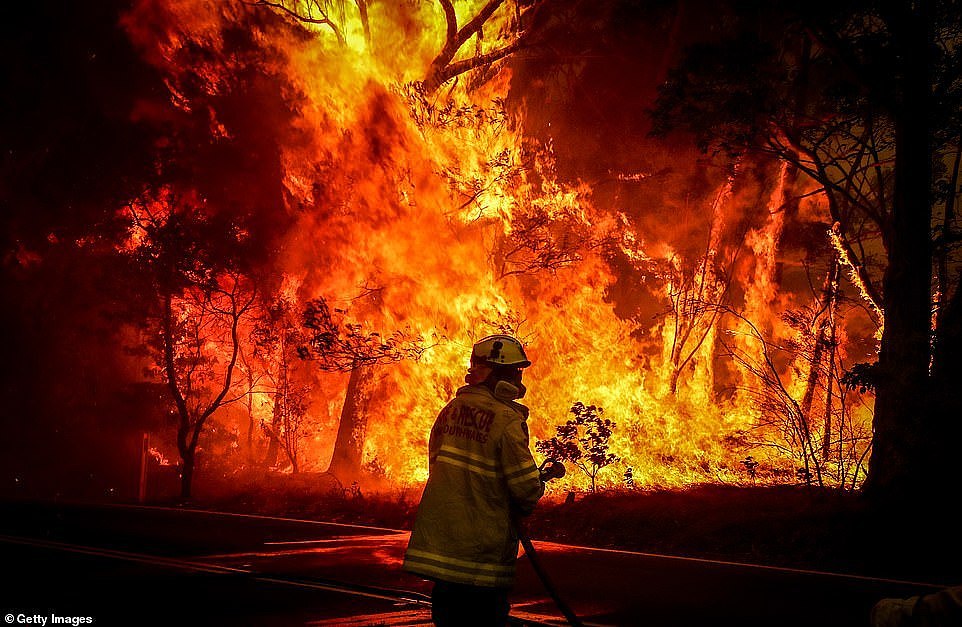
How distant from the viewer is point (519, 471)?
14.4 ft

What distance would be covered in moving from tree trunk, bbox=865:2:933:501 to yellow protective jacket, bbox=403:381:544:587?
849 centimetres

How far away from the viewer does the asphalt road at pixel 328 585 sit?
259 inches

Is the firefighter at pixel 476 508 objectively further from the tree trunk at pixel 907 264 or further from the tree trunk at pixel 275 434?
the tree trunk at pixel 275 434

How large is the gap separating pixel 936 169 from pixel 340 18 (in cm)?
1246

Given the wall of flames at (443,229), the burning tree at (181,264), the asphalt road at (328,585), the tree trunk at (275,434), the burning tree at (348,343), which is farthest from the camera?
the tree trunk at (275,434)

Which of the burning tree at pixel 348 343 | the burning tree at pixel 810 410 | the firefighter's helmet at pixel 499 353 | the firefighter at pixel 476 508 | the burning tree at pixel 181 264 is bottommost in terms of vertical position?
the firefighter at pixel 476 508

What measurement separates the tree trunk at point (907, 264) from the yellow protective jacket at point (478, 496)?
849cm

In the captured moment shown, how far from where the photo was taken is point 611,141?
810 inches

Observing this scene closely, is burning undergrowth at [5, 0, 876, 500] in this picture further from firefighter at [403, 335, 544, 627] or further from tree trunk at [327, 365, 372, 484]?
firefighter at [403, 335, 544, 627]

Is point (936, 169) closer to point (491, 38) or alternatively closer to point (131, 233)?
point (491, 38)

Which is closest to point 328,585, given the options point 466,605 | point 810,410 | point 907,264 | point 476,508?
point 466,605

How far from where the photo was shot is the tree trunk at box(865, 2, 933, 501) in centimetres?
1152

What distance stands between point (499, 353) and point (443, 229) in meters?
13.0

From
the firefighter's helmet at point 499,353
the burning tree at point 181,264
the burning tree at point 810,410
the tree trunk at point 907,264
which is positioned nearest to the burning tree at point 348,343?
the burning tree at point 181,264
